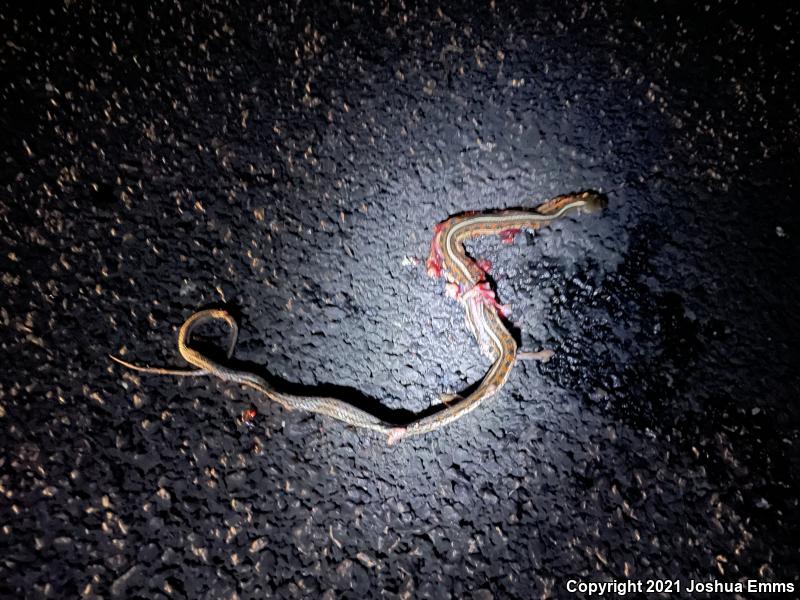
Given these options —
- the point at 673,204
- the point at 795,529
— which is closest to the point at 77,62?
the point at 673,204

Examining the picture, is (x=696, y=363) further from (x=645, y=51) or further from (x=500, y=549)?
(x=645, y=51)

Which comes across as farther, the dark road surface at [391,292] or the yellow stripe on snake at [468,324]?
the yellow stripe on snake at [468,324]

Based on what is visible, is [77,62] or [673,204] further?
[673,204]

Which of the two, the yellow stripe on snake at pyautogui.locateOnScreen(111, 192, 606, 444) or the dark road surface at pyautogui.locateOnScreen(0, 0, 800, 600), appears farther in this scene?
the yellow stripe on snake at pyautogui.locateOnScreen(111, 192, 606, 444)
